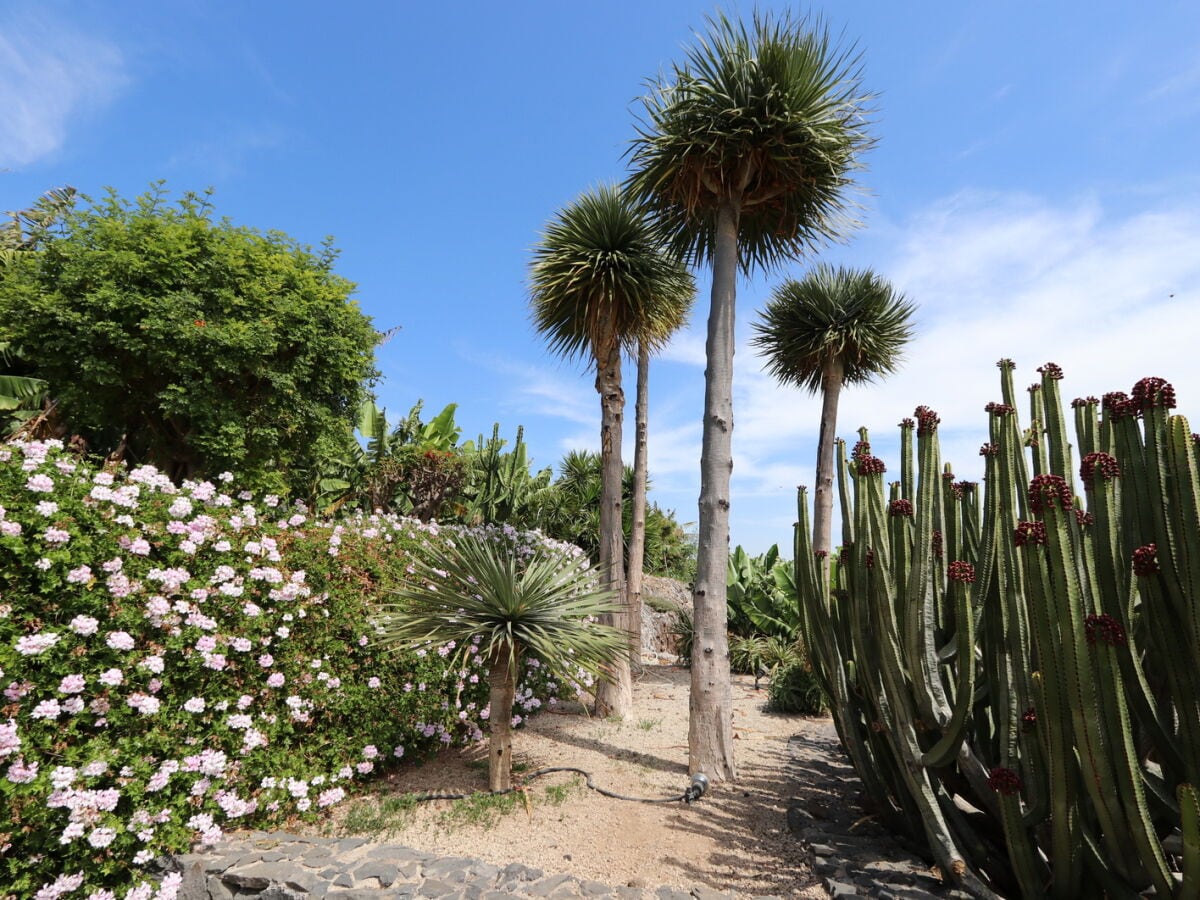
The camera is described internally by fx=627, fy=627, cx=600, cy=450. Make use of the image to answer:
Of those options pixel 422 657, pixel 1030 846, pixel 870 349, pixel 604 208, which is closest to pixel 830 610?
pixel 1030 846

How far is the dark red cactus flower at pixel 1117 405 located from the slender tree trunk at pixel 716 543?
348 cm

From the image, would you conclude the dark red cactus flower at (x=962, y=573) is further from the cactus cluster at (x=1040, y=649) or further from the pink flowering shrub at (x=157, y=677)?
the pink flowering shrub at (x=157, y=677)

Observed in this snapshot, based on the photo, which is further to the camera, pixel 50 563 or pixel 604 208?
pixel 604 208

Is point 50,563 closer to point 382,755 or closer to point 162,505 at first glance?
point 162,505

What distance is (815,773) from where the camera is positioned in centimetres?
611

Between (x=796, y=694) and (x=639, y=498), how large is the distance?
3638mm

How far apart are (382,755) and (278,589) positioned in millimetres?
1771

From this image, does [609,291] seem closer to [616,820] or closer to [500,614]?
[500,614]

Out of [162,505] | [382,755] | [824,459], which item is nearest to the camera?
[162,505]

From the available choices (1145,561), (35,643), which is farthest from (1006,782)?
(35,643)

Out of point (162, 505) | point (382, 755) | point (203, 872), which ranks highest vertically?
point (162, 505)

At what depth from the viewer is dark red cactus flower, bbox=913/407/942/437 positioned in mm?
3961

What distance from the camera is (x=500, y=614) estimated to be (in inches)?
201

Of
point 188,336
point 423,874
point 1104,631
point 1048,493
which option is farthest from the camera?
point 188,336
